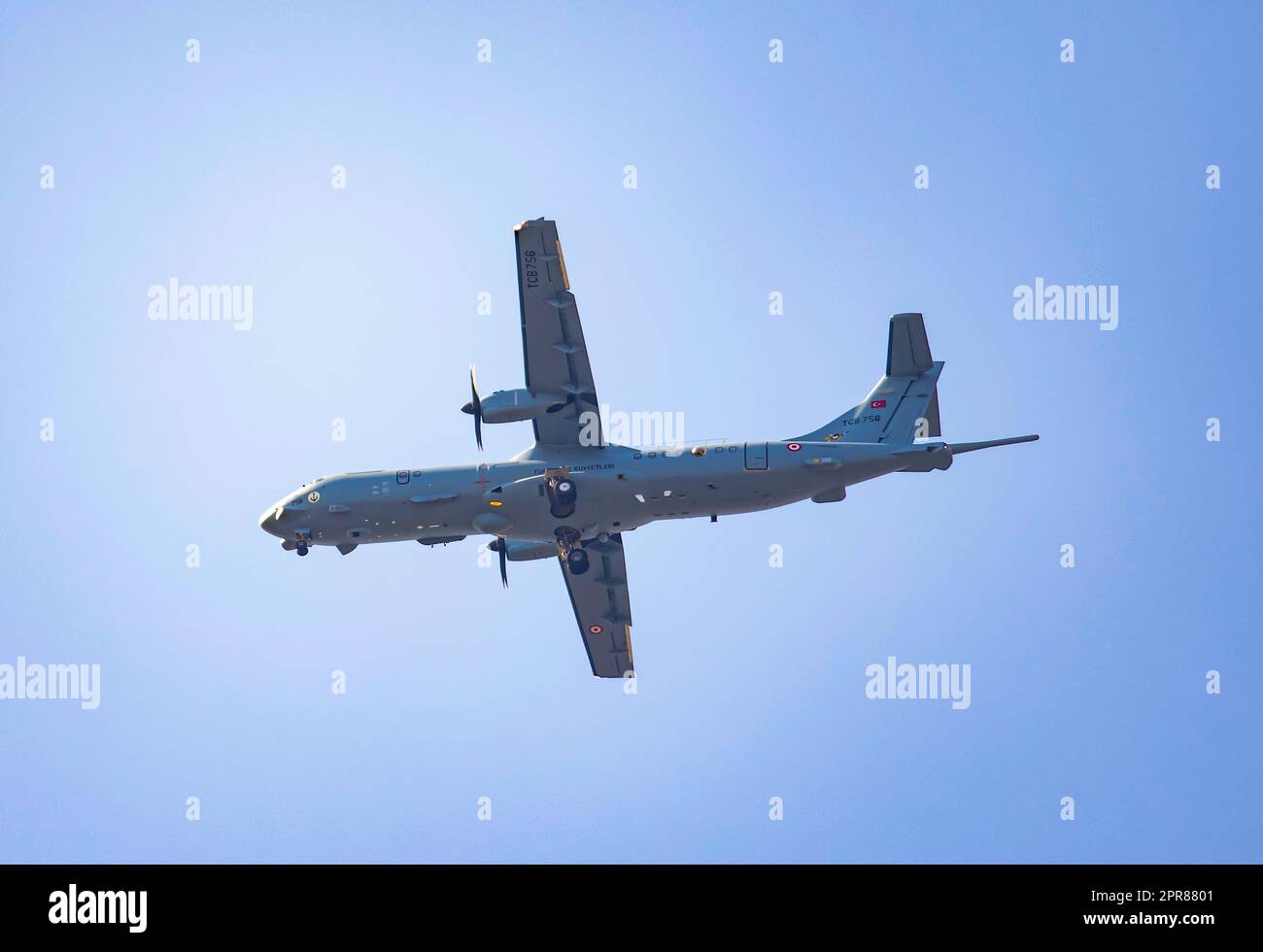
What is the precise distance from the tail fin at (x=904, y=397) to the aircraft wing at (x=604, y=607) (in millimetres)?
7200

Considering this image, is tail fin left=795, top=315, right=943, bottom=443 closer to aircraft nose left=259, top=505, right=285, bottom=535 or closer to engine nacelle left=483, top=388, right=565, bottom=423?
engine nacelle left=483, top=388, right=565, bottom=423

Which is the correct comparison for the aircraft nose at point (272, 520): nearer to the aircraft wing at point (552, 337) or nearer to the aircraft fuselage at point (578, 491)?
the aircraft fuselage at point (578, 491)

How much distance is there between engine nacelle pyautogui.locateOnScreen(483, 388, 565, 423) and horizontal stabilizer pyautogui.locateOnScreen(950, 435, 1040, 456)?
32.6ft

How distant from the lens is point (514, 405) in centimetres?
4138

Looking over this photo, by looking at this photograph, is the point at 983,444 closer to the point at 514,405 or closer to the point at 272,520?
the point at 514,405

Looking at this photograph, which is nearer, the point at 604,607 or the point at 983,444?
the point at 983,444

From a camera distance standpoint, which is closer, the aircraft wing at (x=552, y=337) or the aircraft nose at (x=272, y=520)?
the aircraft wing at (x=552, y=337)

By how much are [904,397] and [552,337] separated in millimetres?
9040

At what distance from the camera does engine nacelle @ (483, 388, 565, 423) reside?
41.4 meters

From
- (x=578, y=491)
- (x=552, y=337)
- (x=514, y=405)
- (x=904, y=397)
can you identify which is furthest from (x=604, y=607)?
(x=904, y=397)

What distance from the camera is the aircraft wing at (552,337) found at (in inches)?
1596

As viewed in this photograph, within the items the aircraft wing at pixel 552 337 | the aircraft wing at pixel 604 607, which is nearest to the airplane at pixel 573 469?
the aircraft wing at pixel 552 337

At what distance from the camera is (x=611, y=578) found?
4628 centimetres
